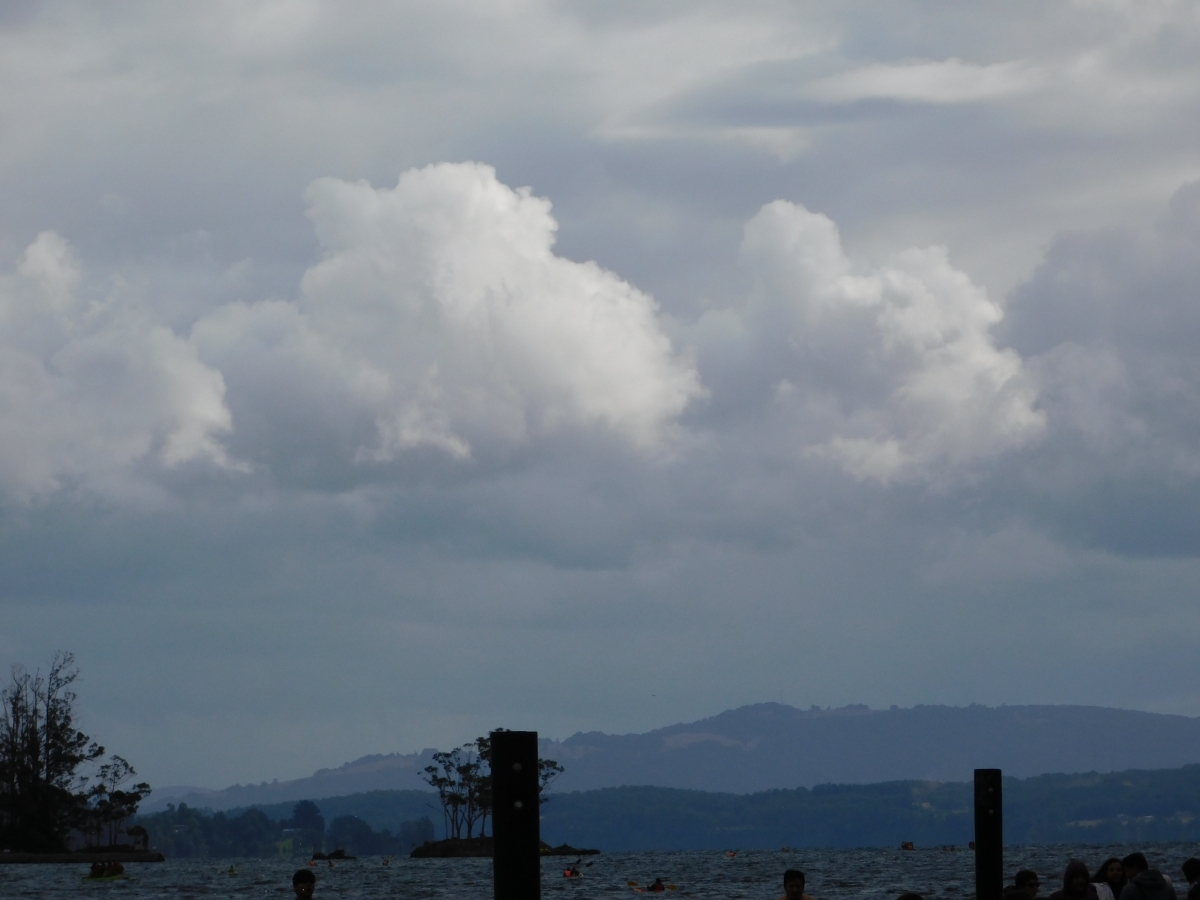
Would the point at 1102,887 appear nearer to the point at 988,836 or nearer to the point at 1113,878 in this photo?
the point at 1113,878

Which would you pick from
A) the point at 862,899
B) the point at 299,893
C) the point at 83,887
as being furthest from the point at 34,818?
the point at 299,893

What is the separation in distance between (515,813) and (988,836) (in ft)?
52.2

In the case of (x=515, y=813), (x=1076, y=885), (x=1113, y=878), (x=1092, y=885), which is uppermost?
(x=515, y=813)

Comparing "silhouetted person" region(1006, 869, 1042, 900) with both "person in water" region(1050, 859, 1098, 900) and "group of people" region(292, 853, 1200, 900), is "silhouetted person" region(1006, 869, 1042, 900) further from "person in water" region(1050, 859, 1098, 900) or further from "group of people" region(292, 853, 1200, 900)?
"person in water" region(1050, 859, 1098, 900)

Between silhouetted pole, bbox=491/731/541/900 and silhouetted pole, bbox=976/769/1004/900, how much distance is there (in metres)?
14.9

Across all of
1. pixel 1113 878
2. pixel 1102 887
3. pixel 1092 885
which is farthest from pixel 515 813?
pixel 1113 878

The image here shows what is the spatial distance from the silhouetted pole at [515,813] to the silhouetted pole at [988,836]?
14.9 m

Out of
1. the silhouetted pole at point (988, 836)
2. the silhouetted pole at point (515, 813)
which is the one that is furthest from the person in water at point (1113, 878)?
the silhouetted pole at point (515, 813)

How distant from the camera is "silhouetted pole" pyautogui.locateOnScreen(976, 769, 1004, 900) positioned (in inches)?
1249

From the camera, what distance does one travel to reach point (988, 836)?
1256 inches

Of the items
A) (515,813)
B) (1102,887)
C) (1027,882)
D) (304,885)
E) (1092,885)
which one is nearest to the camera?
(515,813)

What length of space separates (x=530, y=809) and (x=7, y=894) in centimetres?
11313

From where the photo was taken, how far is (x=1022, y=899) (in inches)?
934

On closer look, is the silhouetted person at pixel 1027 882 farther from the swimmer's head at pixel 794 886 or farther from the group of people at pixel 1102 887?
the swimmer's head at pixel 794 886
